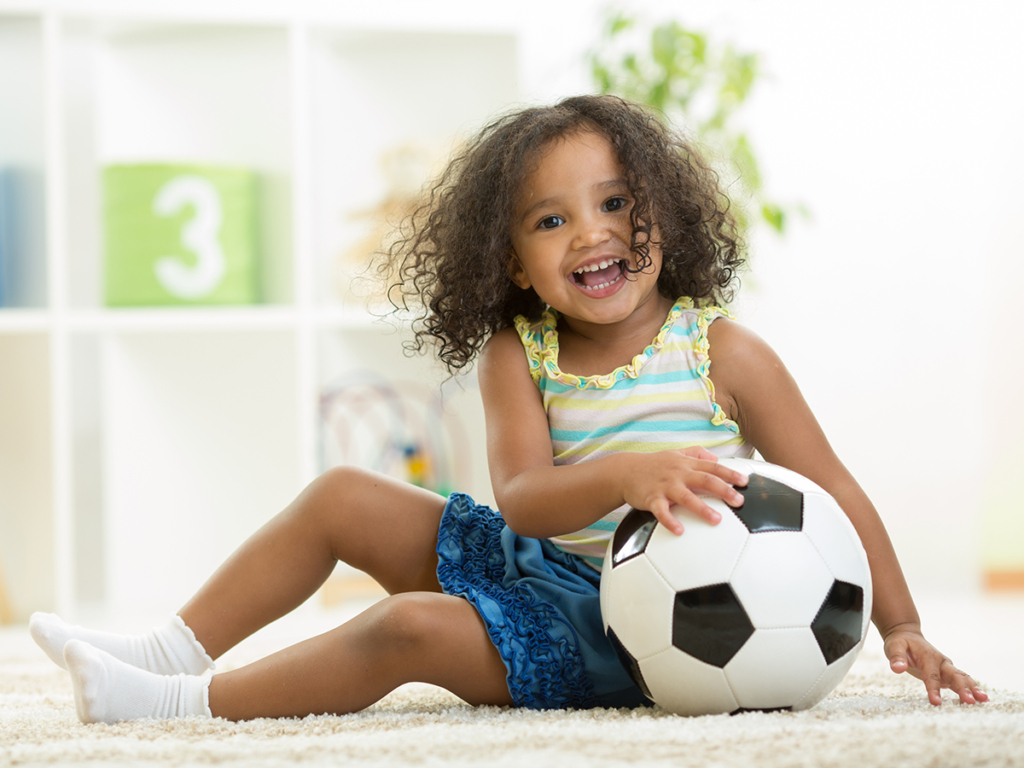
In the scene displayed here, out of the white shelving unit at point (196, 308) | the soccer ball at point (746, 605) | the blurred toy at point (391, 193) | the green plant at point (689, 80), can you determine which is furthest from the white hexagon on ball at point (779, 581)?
the blurred toy at point (391, 193)

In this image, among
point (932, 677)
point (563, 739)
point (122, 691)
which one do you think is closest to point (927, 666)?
point (932, 677)

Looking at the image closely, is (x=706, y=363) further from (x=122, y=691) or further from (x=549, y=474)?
(x=122, y=691)

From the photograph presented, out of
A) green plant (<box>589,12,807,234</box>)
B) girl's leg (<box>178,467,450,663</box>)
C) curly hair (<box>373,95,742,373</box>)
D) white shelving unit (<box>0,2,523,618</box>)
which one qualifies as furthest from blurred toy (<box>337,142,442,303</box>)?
girl's leg (<box>178,467,450,663</box>)

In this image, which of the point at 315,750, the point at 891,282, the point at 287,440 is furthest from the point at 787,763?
the point at 891,282

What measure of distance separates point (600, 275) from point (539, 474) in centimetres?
23

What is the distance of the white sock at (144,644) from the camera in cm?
107

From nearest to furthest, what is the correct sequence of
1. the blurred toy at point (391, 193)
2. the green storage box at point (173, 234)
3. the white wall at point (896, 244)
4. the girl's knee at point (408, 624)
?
1. the girl's knee at point (408, 624)
2. the green storage box at point (173, 234)
3. the blurred toy at point (391, 193)
4. the white wall at point (896, 244)

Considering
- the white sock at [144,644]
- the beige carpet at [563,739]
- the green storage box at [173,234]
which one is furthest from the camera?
the green storage box at [173,234]

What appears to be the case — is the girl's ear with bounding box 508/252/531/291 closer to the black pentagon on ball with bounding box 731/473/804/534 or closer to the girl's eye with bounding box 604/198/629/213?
the girl's eye with bounding box 604/198/629/213

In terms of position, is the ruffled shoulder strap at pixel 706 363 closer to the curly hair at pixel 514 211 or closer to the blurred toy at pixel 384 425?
the curly hair at pixel 514 211

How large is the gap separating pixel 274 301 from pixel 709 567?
160 cm

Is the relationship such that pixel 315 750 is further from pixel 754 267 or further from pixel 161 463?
pixel 754 267

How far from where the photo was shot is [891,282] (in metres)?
2.53

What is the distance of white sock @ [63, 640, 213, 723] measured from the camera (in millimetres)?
940
